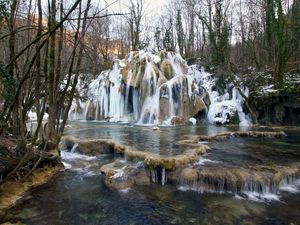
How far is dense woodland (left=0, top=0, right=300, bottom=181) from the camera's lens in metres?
4.61

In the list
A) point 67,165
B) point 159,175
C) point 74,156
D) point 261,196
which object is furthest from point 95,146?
point 261,196

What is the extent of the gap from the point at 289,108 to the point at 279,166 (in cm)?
1115

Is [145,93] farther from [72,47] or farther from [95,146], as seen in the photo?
[72,47]

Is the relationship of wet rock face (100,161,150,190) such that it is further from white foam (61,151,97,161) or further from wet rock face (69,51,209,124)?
wet rock face (69,51,209,124)

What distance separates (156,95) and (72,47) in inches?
503

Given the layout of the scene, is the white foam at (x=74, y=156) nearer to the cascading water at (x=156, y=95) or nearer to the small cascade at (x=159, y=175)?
the small cascade at (x=159, y=175)

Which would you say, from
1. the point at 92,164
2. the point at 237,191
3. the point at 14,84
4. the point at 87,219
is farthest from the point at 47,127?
the point at 237,191

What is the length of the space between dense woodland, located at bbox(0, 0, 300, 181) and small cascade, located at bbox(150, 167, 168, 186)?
2588 millimetres

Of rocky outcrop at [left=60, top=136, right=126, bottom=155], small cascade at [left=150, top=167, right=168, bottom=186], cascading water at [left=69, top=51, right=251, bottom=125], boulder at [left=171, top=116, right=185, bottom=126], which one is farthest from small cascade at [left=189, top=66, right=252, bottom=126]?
small cascade at [left=150, top=167, right=168, bottom=186]

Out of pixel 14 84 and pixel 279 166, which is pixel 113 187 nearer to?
pixel 14 84

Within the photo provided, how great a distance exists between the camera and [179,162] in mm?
6965

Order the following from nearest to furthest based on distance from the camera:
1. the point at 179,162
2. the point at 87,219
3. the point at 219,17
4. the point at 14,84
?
the point at 14,84 → the point at 87,219 → the point at 179,162 → the point at 219,17

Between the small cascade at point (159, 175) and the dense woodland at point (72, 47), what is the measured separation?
2588mm

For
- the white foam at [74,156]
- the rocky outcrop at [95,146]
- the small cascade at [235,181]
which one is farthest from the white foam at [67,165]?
the small cascade at [235,181]
